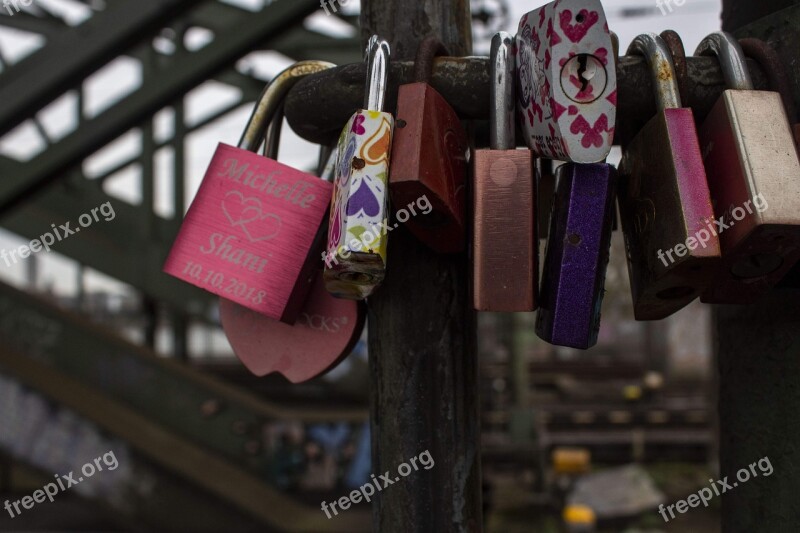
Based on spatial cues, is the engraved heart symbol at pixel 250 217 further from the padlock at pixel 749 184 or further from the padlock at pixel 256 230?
the padlock at pixel 749 184

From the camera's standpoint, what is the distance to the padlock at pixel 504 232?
2.16ft

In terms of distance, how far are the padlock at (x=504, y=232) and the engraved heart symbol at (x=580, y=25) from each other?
12 cm

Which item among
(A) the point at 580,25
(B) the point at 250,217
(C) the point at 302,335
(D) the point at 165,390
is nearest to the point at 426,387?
(C) the point at 302,335

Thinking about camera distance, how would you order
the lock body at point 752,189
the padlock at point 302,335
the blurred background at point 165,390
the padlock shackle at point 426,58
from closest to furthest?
the lock body at point 752,189, the padlock shackle at point 426,58, the padlock at point 302,335, the blurred background at point 165,390

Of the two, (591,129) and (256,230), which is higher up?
(591,129)

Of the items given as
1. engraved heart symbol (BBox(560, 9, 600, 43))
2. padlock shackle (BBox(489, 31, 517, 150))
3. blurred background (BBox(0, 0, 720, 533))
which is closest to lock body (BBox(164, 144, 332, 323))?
padlock shackle (BBox(489, 31, 517, 150))

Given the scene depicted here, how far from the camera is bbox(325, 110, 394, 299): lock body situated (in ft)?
2.06

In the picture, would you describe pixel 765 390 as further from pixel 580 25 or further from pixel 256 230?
pixel 256 230

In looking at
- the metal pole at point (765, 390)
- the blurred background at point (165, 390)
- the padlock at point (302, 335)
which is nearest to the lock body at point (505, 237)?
the padlock at point (302, 335)

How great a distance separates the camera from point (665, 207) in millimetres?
653

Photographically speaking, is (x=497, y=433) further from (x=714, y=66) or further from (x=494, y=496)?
(x=714, y=66)

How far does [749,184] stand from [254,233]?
0.53m

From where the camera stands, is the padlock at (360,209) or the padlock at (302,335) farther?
the padlock at (302,335)

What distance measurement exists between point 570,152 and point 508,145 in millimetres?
100
